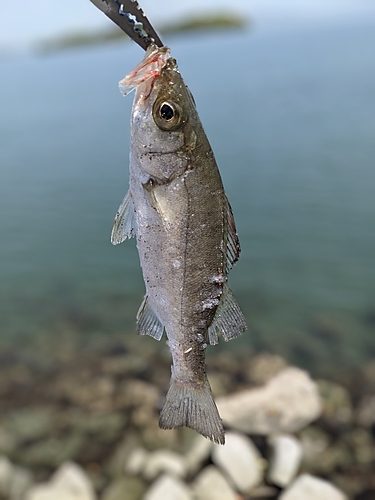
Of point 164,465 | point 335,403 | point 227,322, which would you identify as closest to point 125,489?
point 164,465

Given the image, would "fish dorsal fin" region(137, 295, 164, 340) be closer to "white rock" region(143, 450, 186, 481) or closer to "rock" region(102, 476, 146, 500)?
"rock" region(102, 476, 146, 500)

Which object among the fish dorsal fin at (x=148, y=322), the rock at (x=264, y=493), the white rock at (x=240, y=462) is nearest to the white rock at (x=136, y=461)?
the white rock at (x=240, y=462)

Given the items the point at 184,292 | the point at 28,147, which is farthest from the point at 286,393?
the point at 28,147

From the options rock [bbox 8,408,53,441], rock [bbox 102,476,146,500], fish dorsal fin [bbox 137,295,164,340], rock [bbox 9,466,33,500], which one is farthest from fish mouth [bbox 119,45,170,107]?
rock [bbox 8,408,53,441]

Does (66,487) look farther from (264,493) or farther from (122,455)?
(264,493)

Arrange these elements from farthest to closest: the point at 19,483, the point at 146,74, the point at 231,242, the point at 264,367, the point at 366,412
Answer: the point at 264,367
the point at 366,412
the point at 19,483
the point at 231,242
the point at 146,74

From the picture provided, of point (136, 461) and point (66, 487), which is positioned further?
point (136, 461)

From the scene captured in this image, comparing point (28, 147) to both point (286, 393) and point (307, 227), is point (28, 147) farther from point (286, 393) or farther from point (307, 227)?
point (286, 393)
